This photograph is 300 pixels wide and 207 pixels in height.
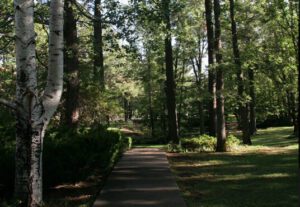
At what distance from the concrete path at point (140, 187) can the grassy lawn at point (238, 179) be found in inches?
13.0

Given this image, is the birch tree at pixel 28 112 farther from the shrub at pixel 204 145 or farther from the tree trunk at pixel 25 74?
the shrub at pixel 204 145

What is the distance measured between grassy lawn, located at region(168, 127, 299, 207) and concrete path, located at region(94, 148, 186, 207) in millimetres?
331

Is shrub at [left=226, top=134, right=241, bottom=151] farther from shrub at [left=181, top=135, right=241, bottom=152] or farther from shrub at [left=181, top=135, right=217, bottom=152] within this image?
shrub at [left=181, top=135, right=217, bottom=152]

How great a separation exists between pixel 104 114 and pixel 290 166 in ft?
27.6

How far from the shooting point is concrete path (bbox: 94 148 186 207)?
8117mm

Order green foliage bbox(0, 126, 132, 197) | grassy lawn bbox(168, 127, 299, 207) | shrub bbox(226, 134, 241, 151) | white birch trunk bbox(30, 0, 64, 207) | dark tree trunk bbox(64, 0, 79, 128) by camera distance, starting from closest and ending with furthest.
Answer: white birch trunk bbox(30, 0, 64, 207), grassy lawn bbox(168, 127, 299, 207), green foliage bbox(0, 126, 132, 197), dark tree trunk bbox(64, 0, 79, 128), shrub bbox(226, 134, 241, 151)

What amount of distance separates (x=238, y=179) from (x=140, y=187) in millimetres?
2647

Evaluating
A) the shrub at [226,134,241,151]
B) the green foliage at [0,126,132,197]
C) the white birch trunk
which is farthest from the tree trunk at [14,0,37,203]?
the shrub at [226,134,241,151]

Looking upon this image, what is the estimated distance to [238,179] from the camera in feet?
35.6

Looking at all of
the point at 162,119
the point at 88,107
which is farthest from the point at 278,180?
the point at 162,119

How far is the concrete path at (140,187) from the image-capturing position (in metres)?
8.12

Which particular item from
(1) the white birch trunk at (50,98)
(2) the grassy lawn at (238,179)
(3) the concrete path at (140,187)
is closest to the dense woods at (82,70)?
(1) the white birch trunk at (50,98)

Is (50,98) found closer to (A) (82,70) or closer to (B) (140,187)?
(B) (140,187)

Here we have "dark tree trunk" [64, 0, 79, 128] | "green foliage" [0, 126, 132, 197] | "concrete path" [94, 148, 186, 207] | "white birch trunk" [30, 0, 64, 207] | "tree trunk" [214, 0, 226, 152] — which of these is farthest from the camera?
"tree trunk" [214, 0, 226, 152]
